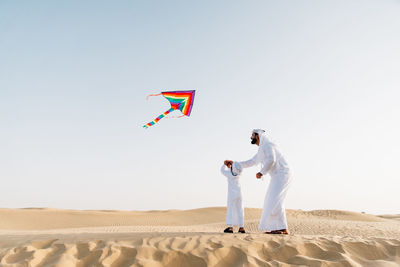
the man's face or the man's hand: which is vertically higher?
the man's face

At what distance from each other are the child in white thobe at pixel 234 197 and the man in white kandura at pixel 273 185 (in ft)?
4.05

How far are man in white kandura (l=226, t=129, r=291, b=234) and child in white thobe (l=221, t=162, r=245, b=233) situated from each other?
1234 millimetres

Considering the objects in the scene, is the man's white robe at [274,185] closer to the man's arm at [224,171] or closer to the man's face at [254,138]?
the man's face at [254,138]

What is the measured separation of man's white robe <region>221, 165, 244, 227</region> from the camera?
26.1 ft

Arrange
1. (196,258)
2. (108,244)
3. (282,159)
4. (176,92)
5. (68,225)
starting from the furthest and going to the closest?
1. (68,225)
2. (176,92)
3. (282,159)
4. (108,244)
5. (196,258)

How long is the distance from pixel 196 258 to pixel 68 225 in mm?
18145

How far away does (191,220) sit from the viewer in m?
23.7

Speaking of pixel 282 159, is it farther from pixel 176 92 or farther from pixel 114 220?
pixel 114 220

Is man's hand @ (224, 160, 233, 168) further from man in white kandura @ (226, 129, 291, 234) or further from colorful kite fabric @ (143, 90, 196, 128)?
colorful kite fabric @ (143, 90, 196, 128)

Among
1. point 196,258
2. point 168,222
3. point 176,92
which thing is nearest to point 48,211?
point 168,222

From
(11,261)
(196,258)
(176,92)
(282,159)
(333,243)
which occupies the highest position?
(176,92)

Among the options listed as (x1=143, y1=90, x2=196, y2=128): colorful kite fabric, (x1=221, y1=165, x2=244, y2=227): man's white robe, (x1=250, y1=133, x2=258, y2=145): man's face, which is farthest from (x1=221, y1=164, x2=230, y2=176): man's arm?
(x1=143, y1=90, x2=196, y2=128): colorful kite fabric

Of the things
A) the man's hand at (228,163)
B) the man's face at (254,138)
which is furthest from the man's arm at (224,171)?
the man's face at (254,138)

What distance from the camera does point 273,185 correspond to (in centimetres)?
664
